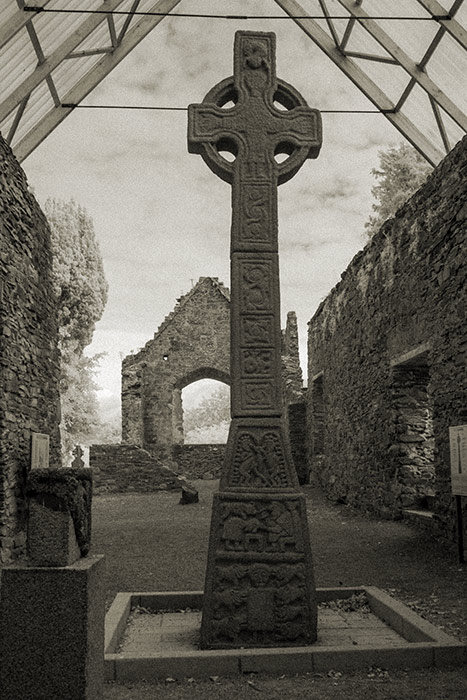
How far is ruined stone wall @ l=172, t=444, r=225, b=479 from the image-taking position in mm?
20312

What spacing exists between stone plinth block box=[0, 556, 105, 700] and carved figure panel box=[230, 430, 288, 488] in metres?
1.56

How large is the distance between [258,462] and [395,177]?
17.3 m

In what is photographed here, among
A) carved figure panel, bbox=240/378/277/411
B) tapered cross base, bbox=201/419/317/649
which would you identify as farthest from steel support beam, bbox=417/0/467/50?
tapered cross base, bbox=201/419/317/649

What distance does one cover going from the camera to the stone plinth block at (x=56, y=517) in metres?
2.51

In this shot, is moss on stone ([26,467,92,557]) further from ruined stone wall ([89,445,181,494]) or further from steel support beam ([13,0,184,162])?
ruined stone wall ([89,445,181,494])

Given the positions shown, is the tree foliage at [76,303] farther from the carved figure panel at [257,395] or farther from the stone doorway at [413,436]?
the carved figure panel at [257,395]

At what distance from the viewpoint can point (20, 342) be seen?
7.51 metres

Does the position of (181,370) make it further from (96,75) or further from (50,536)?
(50,536)

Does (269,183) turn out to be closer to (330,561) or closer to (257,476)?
(257,476)

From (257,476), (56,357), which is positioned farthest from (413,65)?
(257,476)

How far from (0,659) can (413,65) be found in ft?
28.5

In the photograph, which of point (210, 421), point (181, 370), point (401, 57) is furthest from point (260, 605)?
point (210, 421)

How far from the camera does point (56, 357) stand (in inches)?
366

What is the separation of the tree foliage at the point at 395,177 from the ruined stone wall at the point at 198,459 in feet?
27.6
